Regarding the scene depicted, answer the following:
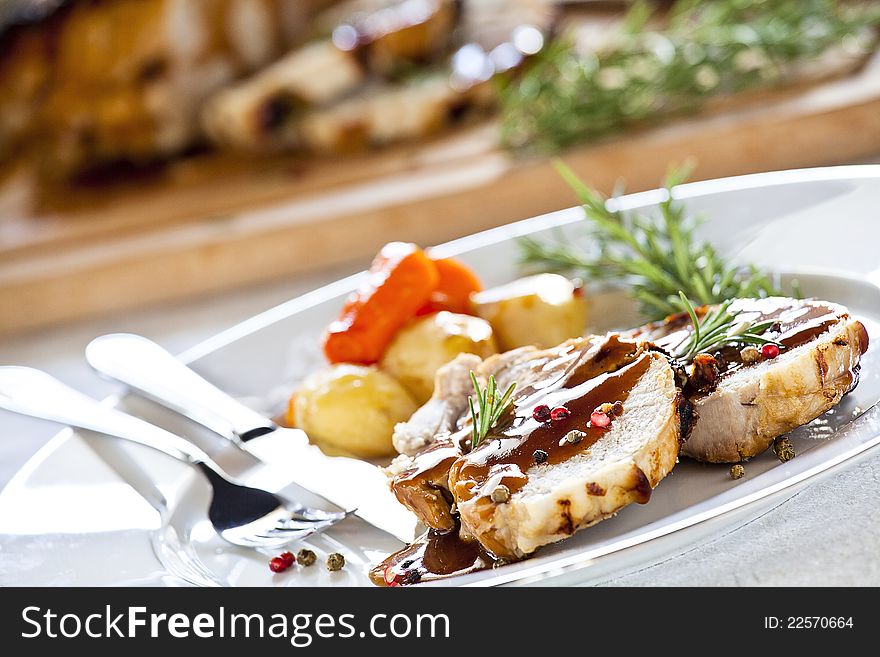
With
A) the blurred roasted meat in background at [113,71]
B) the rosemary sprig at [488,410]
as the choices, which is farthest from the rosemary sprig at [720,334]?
the blurred roasted meat in background at [113,71]

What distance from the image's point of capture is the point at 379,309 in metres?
2.17

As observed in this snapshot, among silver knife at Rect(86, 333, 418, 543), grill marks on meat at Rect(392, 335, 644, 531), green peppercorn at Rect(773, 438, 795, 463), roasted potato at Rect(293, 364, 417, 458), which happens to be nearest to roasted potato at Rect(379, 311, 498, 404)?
roasted potato at Rect(293, 364, 417, 458)

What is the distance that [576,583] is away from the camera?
1.39 meters

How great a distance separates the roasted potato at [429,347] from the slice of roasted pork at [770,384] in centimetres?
56

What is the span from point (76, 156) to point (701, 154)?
8.19ft

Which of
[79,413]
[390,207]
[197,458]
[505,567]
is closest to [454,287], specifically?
[197,458]

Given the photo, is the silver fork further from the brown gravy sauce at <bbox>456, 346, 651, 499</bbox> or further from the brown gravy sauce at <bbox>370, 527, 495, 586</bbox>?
the brown gravy sauce at <bbox>456, 346, 651, 499</bbox>

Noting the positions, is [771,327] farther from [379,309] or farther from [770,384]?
[379,309]

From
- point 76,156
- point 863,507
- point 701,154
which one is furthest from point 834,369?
point 76,156

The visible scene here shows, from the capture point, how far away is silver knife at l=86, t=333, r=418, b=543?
5.92 feet

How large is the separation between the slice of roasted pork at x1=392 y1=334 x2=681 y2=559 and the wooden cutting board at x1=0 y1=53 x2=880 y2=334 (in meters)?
1.75

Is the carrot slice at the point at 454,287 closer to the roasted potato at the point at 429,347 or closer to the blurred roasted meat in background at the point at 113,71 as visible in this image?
the roasted potato at the point at 429,347

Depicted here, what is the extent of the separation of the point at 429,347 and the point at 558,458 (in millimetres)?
641
